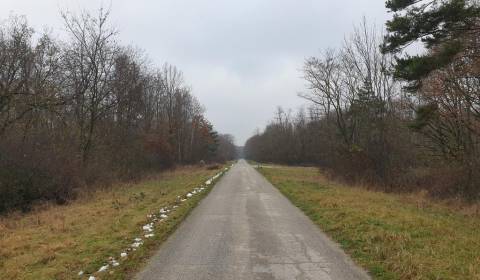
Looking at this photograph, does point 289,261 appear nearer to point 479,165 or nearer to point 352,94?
point 479,165

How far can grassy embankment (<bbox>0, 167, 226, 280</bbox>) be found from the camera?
272 inches

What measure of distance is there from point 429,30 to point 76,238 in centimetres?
1203

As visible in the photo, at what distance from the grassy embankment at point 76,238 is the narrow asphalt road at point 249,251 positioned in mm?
502

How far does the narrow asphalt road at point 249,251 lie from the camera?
6336mm

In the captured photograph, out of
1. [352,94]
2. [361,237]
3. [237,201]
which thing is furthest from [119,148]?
[361,237]

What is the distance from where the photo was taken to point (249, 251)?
7848 mm

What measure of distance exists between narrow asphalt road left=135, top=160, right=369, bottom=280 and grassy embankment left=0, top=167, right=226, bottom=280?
50 centimetres

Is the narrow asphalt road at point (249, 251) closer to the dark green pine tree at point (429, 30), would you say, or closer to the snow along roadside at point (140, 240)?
the snow along roadside at point (140, 240)

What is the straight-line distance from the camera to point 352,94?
32.9 meters

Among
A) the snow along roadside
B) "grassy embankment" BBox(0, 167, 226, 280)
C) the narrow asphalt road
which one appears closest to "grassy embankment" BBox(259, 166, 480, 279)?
the narrow asphalt road

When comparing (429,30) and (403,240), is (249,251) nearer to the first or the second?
(403,240)

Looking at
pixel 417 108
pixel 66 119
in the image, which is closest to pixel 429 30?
pixel 417 108

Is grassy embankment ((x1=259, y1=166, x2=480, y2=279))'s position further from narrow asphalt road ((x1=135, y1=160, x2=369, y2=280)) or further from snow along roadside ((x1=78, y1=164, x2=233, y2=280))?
snow along roadside ((x1=78, y1=164, x2=233, y2=280))

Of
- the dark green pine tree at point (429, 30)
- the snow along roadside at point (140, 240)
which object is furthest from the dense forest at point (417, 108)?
the snow along roadside at point (140, 240)
